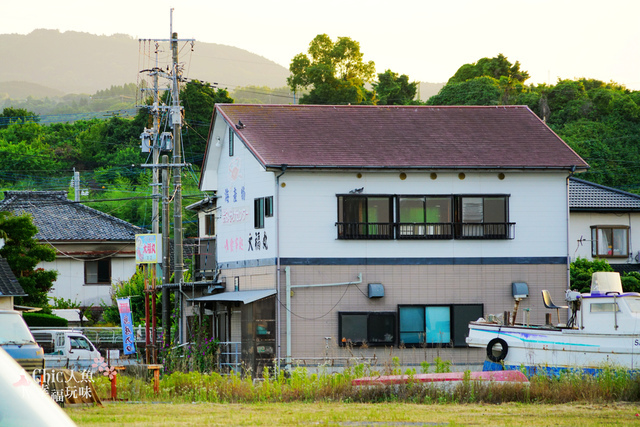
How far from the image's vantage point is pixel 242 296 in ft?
90.2

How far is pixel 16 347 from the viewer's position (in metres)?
16.9

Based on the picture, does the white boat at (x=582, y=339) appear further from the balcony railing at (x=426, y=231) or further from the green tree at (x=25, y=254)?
the green tree at (x=25, y=254)

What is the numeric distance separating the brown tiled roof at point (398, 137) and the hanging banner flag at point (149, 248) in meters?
5.16

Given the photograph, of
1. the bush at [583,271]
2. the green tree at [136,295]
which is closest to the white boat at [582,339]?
the bush at [583,271]

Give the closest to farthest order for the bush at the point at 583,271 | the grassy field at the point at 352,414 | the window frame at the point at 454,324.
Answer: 1. the grassy field at the point at 352,414
2. the window frame at the point at 454,324
3. the bush at the point at 583,271

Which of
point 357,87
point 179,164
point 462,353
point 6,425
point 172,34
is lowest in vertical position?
point 462,353

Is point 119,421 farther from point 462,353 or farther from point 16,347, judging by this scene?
point 462,353

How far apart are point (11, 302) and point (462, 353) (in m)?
17.1

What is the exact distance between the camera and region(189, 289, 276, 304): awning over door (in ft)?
86.5

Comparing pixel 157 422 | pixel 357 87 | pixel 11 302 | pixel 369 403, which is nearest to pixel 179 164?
pixel 11 302

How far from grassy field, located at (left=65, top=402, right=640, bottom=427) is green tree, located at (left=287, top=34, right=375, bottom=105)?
2013 inches

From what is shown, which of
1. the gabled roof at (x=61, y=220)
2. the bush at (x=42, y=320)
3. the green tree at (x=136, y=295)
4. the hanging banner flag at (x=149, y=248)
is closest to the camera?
the hanging banner flag at (x=149, y=248)

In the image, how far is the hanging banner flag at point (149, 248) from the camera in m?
30.7

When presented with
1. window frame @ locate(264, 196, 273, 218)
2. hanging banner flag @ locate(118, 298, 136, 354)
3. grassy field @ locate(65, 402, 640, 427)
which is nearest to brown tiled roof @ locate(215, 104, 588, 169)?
window frame @ locate(264, 196, 273, 218)
